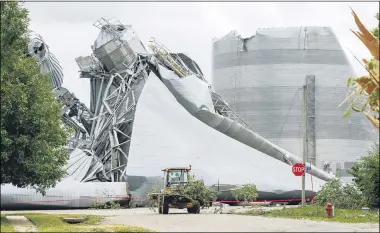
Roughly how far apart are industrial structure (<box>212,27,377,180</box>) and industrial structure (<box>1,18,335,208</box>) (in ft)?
55.6

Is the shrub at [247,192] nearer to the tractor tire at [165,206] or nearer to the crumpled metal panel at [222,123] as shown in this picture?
the crumpled metal panel at [222,123]

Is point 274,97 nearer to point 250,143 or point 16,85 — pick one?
point 250,143

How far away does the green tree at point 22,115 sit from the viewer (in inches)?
1254

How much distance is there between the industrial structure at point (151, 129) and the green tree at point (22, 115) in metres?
21.7

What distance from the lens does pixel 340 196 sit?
4762cm

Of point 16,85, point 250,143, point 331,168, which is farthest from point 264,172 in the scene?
point 16,85

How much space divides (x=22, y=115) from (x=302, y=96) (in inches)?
2216

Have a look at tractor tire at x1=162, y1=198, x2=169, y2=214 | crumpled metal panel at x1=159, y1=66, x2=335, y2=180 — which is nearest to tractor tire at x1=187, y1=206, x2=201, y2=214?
tractor tire at x1=162, y1=198, x2=169, y2=214

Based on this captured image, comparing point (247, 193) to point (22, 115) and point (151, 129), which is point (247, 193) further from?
point (22, 115)

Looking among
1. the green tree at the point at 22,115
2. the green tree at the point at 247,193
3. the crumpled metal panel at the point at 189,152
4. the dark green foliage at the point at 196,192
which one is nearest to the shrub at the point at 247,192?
the green tree at the point at 247,193

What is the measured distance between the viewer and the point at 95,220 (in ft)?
112

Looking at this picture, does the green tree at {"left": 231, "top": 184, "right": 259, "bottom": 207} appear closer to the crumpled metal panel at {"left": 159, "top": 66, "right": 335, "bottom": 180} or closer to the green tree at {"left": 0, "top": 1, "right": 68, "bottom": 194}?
the crumpled metal panel at {"left": 159, "top": 66, "right": 335, "bottom": 180}

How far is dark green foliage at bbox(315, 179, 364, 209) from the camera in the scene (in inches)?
1823

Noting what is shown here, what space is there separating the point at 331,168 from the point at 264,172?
25598mm
